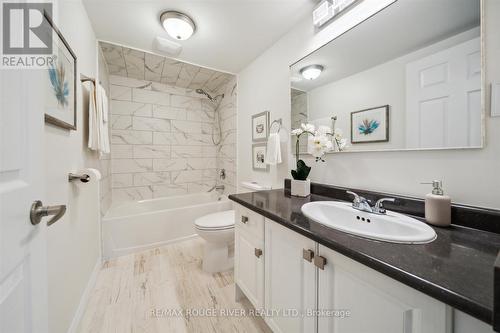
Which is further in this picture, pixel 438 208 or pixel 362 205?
pixel 362 205

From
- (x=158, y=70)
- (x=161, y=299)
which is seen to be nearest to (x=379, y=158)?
(x=161, y=299)

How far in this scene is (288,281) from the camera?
88 cm

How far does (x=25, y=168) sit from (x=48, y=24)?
0.86m

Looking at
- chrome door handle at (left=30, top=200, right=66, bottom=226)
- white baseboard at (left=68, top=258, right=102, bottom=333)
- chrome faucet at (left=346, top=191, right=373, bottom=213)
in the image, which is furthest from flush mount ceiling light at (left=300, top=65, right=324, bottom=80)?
white baseboard at (left=68, top=258, right=102, bottom=333)

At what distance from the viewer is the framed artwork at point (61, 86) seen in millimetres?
885

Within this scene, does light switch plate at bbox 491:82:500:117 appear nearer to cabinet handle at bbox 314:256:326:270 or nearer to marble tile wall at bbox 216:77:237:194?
cabinet handle at bbox 314:256:326:270

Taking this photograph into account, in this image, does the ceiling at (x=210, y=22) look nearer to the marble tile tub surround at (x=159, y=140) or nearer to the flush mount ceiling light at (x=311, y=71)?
the flush mount ceiling light at (x=311, y=71)

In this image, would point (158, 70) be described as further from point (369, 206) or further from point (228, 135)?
point (369, 206)

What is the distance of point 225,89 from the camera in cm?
288

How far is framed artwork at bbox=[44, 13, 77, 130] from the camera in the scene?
2.90ft

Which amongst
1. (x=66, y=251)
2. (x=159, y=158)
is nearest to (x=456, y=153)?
(x=66, y=251)

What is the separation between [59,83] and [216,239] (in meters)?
1.50

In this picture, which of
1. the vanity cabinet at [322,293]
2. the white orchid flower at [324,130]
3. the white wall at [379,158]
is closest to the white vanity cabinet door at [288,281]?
the vanity cabinet at [322,293]

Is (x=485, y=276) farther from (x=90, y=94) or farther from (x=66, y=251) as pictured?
(x=90, y=94)
